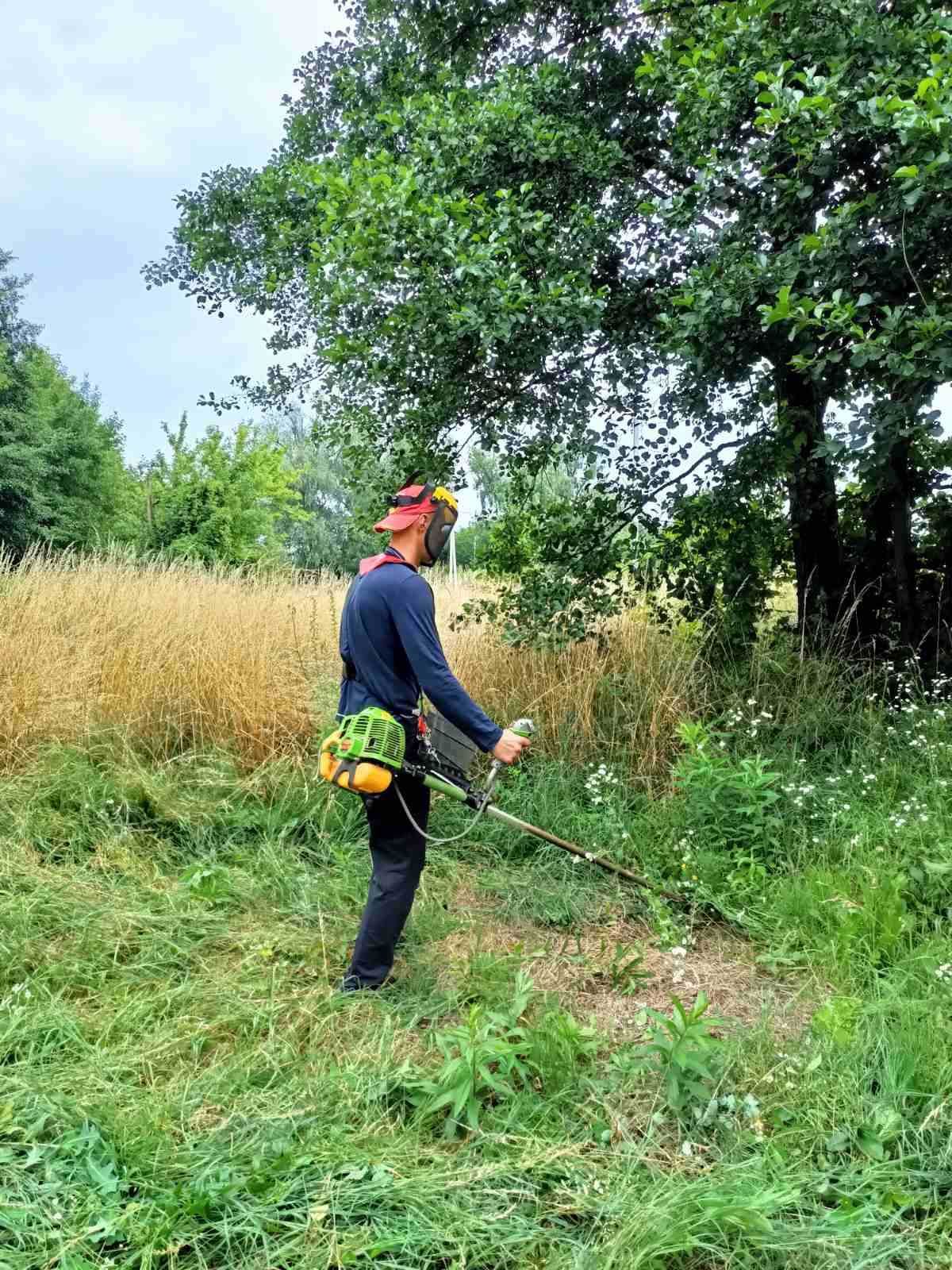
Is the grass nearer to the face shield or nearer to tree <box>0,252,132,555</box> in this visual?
the face shield

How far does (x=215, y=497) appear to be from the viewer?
19578mm

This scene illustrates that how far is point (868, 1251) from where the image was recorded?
1984 millimetres

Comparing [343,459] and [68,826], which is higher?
[343,459]

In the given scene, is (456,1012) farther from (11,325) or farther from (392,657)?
(11,325)

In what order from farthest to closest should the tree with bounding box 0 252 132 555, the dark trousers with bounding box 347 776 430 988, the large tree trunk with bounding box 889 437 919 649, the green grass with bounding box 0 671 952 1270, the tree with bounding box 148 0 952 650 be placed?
1. the tree with bounding box 0 252 132 555
2. the large tree trunk with bounding box 889 437 919 649
3. the tree with bounding box 148 0 952 650
4. the dark trousers with bounding box 347 776 430 988
5. the green grass with bounding box 0 671 952 1270

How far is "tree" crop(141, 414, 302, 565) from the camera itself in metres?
18.9

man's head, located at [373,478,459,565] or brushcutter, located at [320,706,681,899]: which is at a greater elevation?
man's head, located at [373,478,459,565]

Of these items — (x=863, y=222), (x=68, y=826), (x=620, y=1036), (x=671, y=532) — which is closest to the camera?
(x=620, y=1036)

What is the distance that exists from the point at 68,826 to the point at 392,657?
2.52 metres

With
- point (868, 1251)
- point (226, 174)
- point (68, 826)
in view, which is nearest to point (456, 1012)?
point (868, 1251)

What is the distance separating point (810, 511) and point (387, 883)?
405cm

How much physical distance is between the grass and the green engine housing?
88 cm

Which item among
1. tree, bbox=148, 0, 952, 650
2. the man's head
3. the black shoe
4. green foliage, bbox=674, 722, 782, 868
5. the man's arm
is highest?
tree, bbox=148, 0, 952, 650

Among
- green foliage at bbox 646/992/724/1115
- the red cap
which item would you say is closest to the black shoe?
green foliage at bbox 646/992/724/1115
